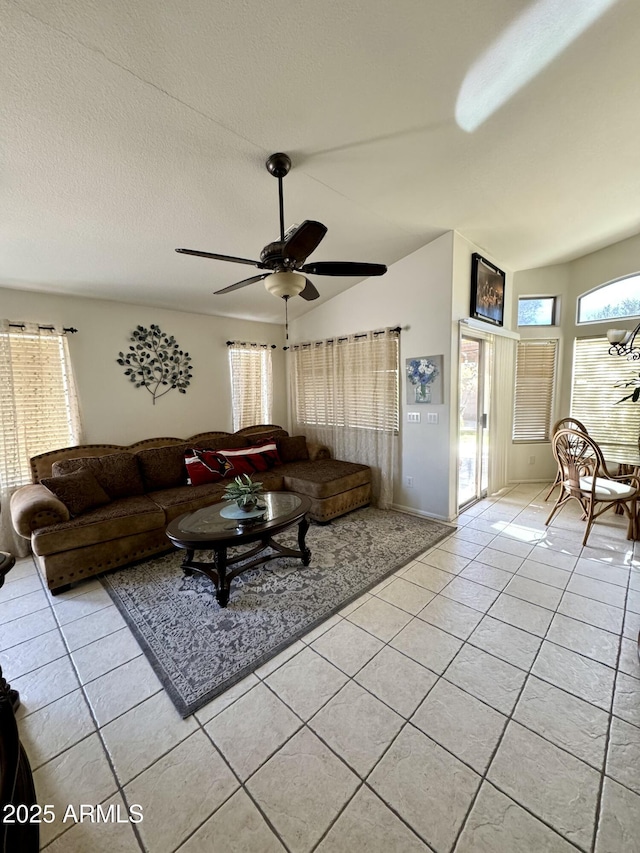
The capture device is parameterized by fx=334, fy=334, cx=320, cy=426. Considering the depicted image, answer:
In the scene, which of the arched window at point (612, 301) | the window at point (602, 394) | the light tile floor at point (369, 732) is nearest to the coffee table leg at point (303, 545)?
the light tile floor at point (369, 732)

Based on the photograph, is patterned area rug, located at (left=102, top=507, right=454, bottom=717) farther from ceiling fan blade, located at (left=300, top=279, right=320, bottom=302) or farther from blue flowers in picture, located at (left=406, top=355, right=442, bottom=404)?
ceiling fan blade, located at (left=300, top=279, right=320, bottom=302)

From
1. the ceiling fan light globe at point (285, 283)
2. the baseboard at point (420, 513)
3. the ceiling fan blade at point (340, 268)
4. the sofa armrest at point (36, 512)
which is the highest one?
the ceiling fan blade at point (340, 268)

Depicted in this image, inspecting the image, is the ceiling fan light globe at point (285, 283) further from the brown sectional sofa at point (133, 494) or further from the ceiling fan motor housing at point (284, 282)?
the brown sectional sofa at point (133, 494)

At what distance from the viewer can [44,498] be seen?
264cm

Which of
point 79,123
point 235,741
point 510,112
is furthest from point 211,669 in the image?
point 510,112

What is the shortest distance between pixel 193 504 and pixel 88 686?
5.49ft

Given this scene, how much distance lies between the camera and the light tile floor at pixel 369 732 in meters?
1.14

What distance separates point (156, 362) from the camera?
160 inches

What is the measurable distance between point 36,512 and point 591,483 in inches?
188

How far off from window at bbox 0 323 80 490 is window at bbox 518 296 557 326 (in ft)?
18.9

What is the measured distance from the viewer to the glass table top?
2424 mm

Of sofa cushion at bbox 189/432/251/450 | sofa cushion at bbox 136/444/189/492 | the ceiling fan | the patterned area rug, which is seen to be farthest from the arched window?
sofa cushion at bbox 136/444/189/492

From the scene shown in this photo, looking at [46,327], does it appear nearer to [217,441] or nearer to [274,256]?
[217,441]

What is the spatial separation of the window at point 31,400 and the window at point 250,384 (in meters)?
1.92
